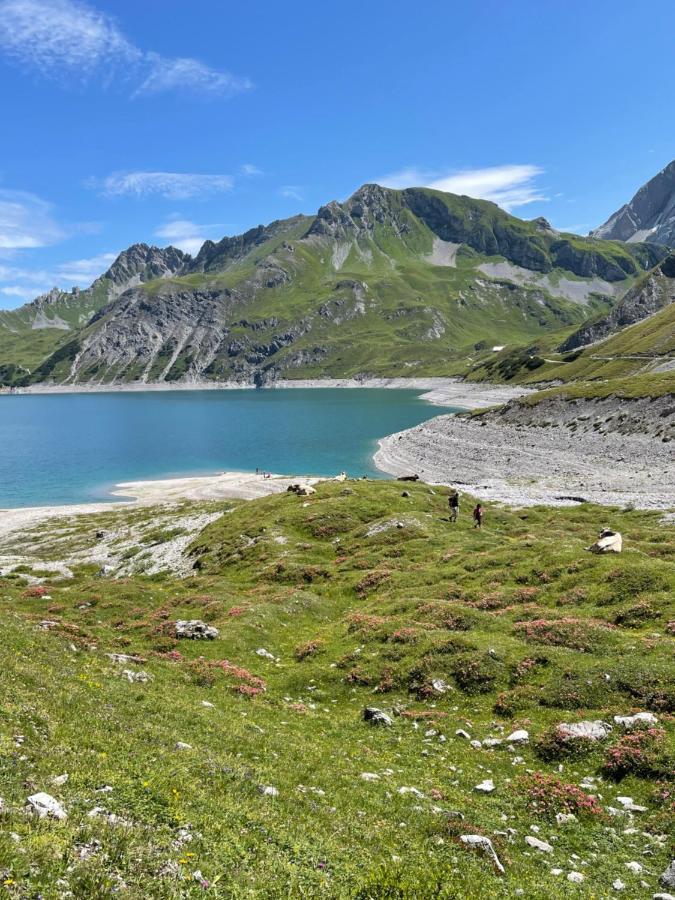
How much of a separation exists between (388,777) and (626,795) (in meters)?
6.96

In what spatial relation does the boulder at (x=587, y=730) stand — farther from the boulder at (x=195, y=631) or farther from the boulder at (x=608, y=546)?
the boulder at (x=195, y=631)

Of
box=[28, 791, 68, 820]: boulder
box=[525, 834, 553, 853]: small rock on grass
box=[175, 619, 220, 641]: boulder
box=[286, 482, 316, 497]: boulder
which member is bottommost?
box=[175, 619, 220, 641]: boulder

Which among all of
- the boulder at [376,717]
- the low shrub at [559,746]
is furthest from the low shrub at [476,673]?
the low shrub at [559,746]

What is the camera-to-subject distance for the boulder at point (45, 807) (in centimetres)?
901

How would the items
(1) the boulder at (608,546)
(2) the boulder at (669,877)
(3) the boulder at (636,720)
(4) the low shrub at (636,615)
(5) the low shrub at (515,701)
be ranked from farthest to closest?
(1) the boulder at (608,546), (4) the low shrub at (636,615), (5) the low shrub at (515,701), (3) the boulder at (636,720), (2) the boulder at (669,877)

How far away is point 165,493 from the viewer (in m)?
104

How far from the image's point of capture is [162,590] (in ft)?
Answer: 142

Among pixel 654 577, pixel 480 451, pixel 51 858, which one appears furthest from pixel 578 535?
pixel 480 451

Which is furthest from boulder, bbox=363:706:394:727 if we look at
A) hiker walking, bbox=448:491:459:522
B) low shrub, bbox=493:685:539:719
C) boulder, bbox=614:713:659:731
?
hiker walking, bbox=448:491:459:522

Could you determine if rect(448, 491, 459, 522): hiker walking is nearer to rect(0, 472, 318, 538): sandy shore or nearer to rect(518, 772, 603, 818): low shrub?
rect(518, 772, 603, 818): low shrub

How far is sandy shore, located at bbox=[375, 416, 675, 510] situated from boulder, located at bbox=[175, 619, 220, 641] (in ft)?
159

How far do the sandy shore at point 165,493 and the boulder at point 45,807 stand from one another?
249 ft

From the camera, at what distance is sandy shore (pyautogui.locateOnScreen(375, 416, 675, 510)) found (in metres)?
74.1

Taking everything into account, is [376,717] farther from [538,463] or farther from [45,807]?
[538,463]
